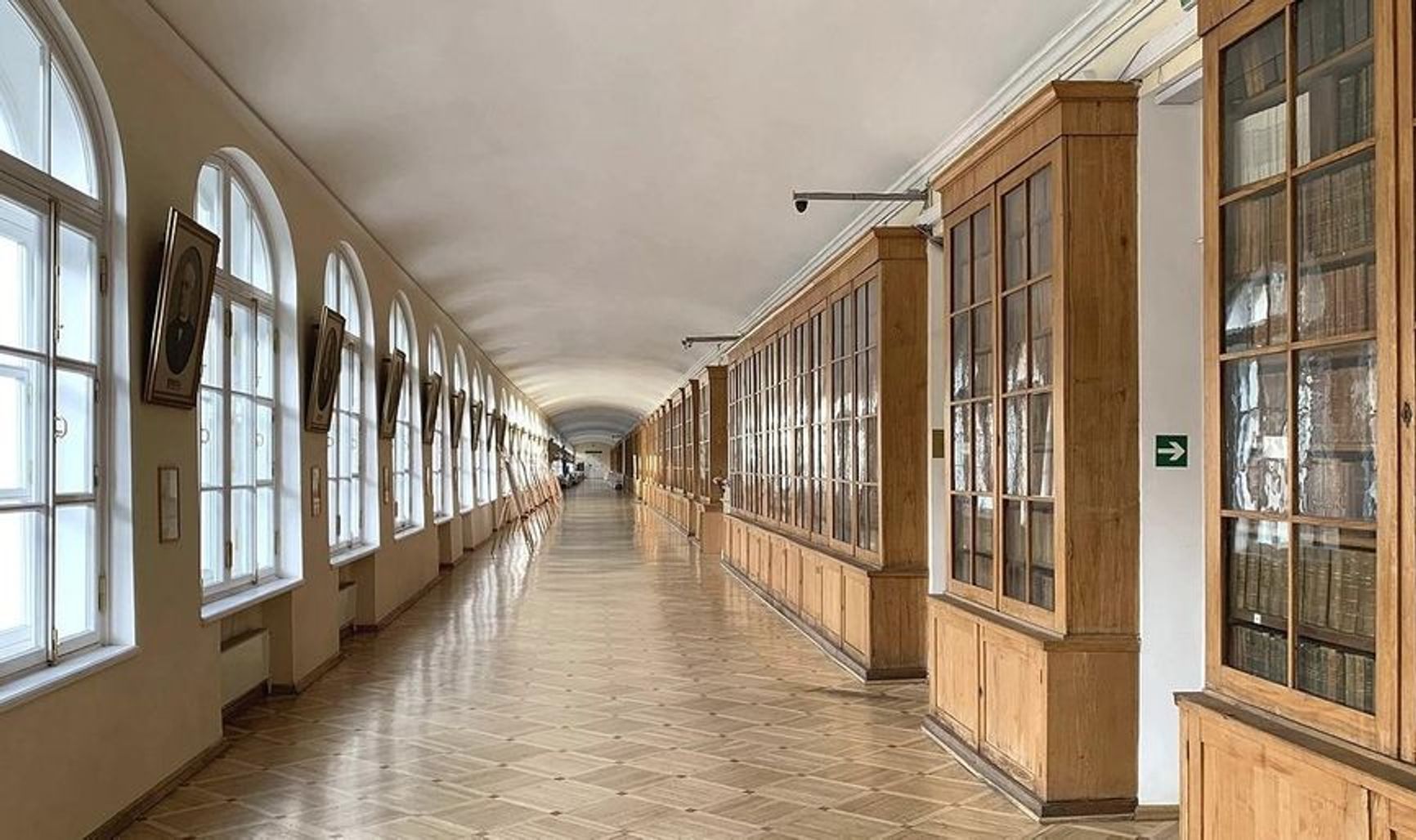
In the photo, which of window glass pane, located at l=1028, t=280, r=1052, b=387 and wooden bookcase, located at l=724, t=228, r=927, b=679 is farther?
wooden bookcase, located at l=724, t=228, r=927, b=679

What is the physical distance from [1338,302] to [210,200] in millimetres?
5578

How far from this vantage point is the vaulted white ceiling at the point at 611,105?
17.0 feet

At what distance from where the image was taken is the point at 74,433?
4336 mm

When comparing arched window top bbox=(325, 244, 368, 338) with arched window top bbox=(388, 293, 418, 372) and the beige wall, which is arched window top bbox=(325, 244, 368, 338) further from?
the beige wall

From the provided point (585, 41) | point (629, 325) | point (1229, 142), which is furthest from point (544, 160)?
point (629, 325)

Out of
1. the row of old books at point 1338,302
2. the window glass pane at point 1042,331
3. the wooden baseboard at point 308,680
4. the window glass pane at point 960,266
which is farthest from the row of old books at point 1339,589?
the wooden baseboard at point 308,680

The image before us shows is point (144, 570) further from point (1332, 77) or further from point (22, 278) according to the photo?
point (1332, 77)

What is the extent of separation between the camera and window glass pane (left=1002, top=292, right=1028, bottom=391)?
15.9 ft

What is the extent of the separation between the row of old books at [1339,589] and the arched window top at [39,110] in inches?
168

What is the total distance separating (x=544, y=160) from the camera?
780 centimetres

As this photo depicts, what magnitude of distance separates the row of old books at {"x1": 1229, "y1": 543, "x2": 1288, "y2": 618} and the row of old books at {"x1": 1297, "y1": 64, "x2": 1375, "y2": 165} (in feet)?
3.42

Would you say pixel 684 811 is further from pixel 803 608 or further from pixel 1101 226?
pixel 803 608

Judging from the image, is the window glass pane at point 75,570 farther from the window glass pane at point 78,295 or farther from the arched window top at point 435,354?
the arched window top at point 435,354

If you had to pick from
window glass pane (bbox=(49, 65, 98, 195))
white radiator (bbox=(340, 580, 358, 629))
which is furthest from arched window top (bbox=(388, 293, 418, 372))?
window glass pane (bbox=(49, 65, 98, 195))
